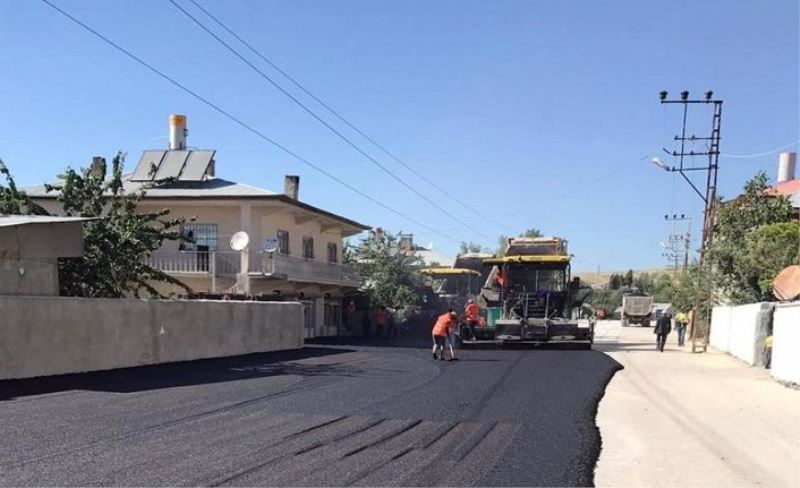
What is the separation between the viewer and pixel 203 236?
1226 inches

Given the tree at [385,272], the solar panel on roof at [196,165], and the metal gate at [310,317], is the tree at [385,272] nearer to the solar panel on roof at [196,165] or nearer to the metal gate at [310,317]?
the metal gate at [310,317]

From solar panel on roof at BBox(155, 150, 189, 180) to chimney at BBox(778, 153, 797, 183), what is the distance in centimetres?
4417

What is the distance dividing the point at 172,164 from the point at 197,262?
16.7 feet

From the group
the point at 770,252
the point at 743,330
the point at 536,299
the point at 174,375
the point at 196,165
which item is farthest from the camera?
the point at 196,165

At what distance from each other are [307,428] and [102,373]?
7161 millimetres

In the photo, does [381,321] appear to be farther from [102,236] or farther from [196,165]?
[102,236]

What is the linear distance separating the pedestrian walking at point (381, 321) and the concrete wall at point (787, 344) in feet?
72.4

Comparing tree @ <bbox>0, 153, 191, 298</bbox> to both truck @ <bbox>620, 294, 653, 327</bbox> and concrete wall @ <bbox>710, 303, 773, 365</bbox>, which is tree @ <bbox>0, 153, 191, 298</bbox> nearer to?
concrete wall @ <bbox>710, 303, 773, 365</bbox>

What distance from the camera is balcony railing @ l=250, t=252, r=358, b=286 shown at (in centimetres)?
2953

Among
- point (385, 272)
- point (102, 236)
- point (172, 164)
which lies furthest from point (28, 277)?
point (385, 272)

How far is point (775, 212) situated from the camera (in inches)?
1319

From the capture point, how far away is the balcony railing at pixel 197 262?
98.2ft

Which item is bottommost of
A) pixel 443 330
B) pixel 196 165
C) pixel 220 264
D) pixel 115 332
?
pixel 443 330

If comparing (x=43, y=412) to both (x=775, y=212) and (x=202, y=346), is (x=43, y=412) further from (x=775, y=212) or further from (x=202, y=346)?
(x=775, y=212)
